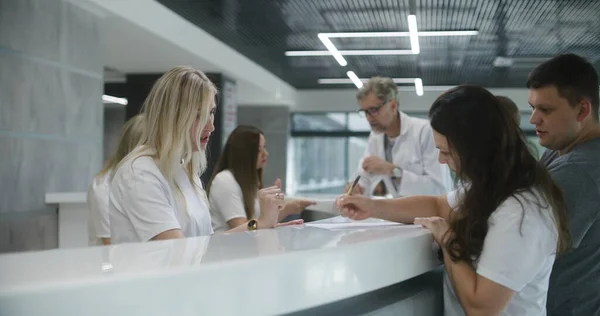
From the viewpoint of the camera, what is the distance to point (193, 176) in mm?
2447

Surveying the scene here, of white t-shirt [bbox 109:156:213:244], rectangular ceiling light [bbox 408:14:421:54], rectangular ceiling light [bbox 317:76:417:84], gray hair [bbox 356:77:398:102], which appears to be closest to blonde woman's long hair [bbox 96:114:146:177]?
white t-shirt [bbox 109:156:213:244]

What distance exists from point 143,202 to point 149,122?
0.33 m

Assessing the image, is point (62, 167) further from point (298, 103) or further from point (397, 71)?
point (298, 103)

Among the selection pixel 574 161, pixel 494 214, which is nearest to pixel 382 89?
pixel 574 161

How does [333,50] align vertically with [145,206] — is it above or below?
above

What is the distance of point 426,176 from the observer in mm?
4289

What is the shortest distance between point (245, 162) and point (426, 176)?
1218 millimetres

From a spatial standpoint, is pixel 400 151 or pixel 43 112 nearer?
pixel 400 151

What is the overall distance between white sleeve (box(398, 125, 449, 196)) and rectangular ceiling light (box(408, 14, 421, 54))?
398 centimetres

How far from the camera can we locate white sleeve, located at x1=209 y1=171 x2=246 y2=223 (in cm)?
362

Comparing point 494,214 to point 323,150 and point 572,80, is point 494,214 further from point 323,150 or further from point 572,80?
point 323,150

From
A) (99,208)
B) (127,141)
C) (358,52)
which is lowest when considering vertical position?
(99,208)

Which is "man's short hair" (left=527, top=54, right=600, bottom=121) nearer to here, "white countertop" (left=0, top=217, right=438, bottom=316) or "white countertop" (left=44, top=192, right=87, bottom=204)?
"white countertop" (left=0, top=217, right=438, bottom=316)

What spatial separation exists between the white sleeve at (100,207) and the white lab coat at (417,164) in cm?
160
